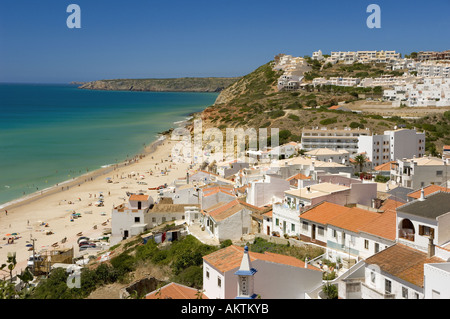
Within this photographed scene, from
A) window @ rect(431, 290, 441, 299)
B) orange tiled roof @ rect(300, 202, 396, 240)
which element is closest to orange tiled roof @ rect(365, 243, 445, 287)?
window @ rect(431, 290, 441, 299)

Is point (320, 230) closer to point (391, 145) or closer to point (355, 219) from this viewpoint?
point (355, 219)

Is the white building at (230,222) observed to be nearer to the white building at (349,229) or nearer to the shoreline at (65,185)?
the white building at (349,229)

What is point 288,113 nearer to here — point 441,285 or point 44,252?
point 44,252

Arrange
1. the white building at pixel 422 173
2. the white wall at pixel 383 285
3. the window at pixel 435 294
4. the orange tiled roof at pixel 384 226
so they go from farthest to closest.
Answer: the white building at pixel 422 173 → the orange tiled roof at pixel 384 226 → the white wall at pixel 383 285 → the window at pixel 435 294

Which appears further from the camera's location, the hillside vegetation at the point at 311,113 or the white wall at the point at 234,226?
the hillside vegetation at the point at 311,113

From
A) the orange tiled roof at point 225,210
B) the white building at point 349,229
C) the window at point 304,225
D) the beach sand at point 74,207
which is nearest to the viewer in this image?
the white building at point 349,229

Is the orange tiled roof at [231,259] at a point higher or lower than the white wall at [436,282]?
lower

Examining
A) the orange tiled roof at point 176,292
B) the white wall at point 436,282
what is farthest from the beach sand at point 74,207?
the white wall at point 436,282
